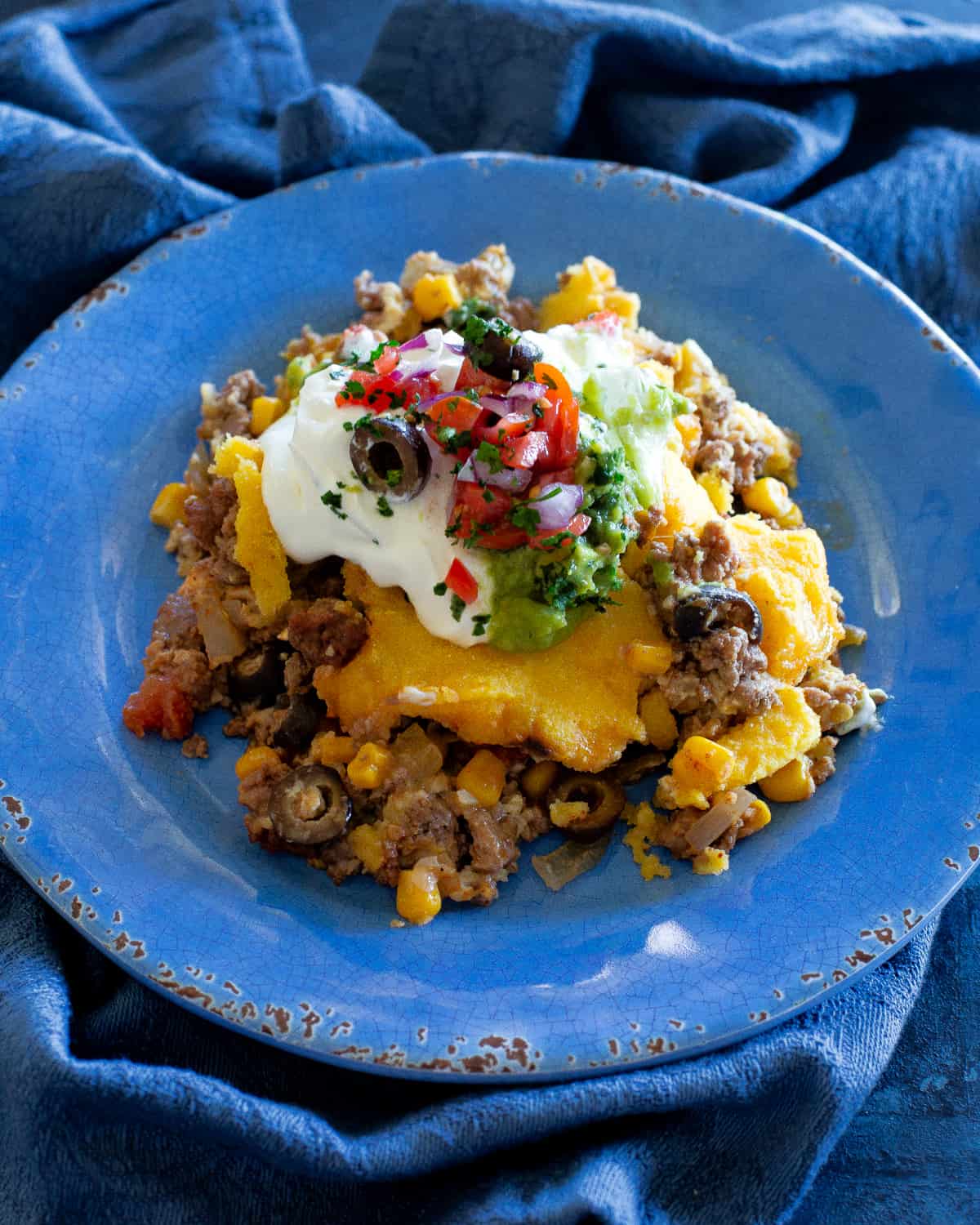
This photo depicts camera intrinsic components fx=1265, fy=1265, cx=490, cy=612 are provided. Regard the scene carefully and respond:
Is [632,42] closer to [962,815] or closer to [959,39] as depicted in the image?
[959,39]

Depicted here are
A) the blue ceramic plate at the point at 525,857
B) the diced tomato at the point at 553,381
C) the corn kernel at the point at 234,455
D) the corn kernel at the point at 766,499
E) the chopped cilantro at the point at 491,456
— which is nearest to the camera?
the blue ceramic plate at the point at 525,857

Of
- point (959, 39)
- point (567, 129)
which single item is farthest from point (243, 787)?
point (959, 39)

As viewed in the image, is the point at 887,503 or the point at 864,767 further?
the point at 887,503

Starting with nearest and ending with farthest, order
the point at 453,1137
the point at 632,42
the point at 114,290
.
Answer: the point at 453,1137
the point at 114,290
the point at 632,42

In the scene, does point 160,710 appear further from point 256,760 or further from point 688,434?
point 688,434

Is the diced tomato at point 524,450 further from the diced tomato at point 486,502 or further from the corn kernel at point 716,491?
the corn kernel at point 716,491

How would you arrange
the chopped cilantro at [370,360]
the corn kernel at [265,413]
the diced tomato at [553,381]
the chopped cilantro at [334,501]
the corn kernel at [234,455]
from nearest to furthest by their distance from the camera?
Result: the diced tomato at [553,381], the chopped cilantro at [334,501], the chopped cilantro at [370,360], the corn kernel at [234,455], the corn kernel at [265,413]

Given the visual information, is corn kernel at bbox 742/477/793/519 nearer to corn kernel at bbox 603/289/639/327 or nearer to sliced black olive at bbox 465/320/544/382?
corn kernel at bbox 603/289/639/327

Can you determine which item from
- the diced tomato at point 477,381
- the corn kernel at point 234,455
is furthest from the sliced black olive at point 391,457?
the corn kernel at point 234,455
